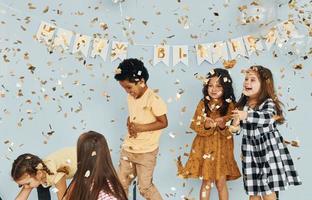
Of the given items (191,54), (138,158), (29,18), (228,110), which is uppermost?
(29,18)

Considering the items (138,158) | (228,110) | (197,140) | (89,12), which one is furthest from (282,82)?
(89,12)

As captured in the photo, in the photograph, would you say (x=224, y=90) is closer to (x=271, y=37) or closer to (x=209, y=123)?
(x=209, y=123)

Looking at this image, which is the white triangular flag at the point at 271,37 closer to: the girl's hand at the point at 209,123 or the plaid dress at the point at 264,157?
the plaid dress at the point at 264,157

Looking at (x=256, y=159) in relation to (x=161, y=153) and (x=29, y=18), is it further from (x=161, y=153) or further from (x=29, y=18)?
(x=29, y=18)

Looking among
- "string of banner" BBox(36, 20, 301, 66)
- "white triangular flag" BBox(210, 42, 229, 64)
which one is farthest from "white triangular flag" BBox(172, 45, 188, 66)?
"white triangular flag" BBox(210, 42, 229, 64)

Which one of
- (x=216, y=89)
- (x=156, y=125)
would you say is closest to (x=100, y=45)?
(x=156, y=125)

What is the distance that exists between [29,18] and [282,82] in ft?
4.07

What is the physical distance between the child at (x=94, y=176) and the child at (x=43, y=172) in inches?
17.5

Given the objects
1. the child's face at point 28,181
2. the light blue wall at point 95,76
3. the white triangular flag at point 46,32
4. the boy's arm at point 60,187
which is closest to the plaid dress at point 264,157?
the light blue wall at point 95,76

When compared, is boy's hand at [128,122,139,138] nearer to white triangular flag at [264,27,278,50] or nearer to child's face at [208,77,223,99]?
child's face at [208,77,223,99]

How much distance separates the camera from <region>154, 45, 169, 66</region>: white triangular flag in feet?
9.27

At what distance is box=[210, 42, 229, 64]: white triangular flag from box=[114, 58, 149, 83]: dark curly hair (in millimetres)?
348

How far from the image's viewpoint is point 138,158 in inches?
105

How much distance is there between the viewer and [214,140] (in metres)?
2.66
